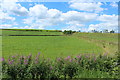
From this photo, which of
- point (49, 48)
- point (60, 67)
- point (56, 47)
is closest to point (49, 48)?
point (49, 48)

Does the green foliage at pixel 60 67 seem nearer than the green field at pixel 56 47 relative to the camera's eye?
Yes

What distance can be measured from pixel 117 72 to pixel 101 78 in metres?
0.71

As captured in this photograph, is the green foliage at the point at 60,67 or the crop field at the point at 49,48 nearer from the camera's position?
the green foliage at the point at 60,67

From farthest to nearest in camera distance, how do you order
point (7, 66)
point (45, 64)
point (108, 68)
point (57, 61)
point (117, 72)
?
point (108, 68) → point (117, 72) → point (57, 61) → point (45, 64) → point (7, 66)

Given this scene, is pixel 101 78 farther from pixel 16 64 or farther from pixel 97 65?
pixel 16 64

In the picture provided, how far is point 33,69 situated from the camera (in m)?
3.59

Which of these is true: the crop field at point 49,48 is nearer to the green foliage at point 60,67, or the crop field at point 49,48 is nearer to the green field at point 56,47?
the green field at point 56,47

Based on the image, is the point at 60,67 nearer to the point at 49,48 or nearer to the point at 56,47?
the point at 49,48

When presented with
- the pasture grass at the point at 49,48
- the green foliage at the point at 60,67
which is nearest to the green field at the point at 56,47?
the pasture grass at the point at 49,48

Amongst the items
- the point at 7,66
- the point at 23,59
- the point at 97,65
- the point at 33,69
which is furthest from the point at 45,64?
the point at 97,65

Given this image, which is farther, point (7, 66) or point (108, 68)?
point (108, 68)

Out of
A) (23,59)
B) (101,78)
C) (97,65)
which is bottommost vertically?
(101,78)

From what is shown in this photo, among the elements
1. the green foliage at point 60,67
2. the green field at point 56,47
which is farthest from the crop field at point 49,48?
the green foliage at point 60,67

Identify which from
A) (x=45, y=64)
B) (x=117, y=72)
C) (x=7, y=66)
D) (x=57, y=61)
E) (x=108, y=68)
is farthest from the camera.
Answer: (x=108, y=68)
